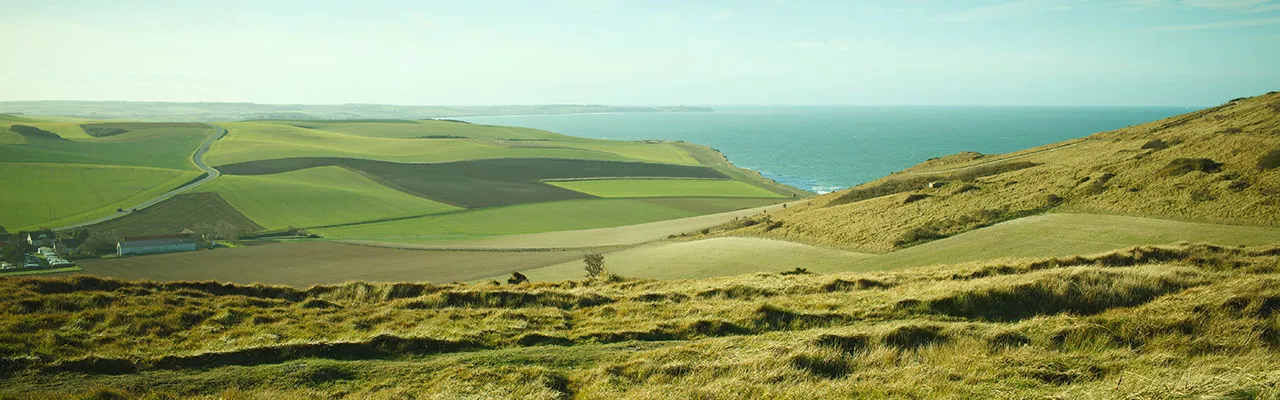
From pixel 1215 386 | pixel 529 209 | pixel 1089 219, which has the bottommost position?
pixel 529 209

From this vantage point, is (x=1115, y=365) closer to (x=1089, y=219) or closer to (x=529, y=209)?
(x=1089, y=219)

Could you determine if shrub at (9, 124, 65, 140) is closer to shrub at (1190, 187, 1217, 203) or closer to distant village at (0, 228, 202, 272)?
distant village at (0, 228, 202, 272)

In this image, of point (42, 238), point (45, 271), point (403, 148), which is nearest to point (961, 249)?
point (45, 271)

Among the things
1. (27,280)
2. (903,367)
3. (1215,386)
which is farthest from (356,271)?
(1215,386)

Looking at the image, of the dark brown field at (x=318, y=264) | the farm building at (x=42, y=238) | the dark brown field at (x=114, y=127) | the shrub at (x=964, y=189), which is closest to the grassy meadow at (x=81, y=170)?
the dark brown field at (x=114, y=127)

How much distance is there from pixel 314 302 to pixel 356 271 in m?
29.1

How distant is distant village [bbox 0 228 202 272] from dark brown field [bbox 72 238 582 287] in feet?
6.09

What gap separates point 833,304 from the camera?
52.7ft

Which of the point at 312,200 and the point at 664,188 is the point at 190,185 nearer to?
the point at 312,200

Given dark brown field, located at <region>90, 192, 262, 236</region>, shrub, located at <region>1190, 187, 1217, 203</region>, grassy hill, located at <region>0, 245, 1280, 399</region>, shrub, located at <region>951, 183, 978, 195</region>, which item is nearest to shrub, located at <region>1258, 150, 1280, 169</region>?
shrub, located at <region>1190, 187, 1217, 203</region>

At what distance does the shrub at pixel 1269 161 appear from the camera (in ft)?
108

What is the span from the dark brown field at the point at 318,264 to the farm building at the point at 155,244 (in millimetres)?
1550

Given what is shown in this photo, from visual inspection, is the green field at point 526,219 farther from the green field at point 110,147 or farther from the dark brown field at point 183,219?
the green field at point 110,147

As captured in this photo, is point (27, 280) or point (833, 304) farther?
point (27, 280)
